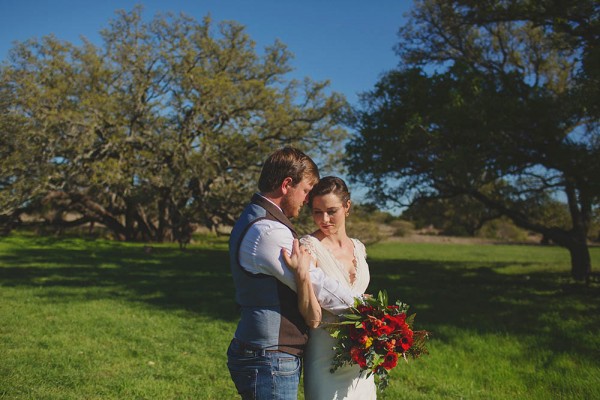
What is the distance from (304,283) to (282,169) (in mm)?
638

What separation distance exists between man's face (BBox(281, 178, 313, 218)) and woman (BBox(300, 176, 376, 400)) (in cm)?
31

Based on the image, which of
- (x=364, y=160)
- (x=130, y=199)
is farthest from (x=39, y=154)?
(x=364, y=160)

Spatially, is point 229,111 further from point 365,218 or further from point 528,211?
point 528,211

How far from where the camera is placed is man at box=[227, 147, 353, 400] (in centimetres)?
260

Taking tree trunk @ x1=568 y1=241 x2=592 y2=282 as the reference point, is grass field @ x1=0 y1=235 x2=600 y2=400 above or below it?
below

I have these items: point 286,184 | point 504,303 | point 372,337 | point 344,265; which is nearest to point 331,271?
point 344,265

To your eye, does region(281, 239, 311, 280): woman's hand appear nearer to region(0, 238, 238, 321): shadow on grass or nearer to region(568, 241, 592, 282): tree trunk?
region(0, 238, 238, 321): shadow on grass

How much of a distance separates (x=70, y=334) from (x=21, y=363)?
1573mm

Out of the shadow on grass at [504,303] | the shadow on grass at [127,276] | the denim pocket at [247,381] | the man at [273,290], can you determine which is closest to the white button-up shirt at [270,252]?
the man at [273,290]

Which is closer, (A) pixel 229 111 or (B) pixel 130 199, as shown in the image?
(A) pixel 229 111

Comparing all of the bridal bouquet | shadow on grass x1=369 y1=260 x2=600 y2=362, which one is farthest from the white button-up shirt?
shadow on grass x1=369 y1=260 x2=600 y2=362

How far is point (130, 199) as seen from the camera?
28.0 m

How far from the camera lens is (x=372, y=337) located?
2869mm

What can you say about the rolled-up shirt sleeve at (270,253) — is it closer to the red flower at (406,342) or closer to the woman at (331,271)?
the woman at (331,271)
